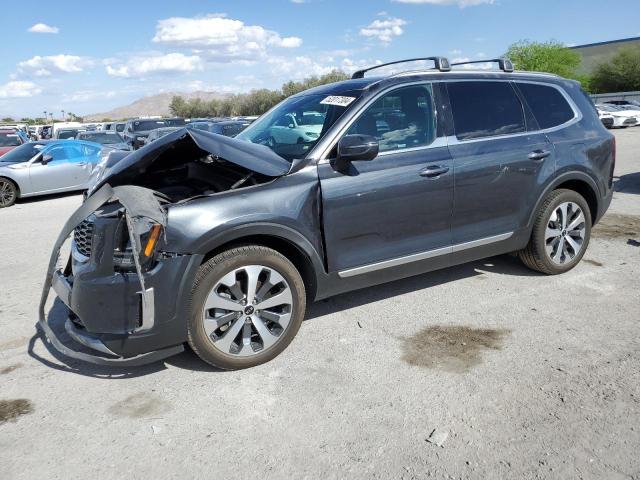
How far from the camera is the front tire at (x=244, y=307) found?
3318 millimetres

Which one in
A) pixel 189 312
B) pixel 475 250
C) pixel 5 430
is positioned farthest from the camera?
pixel 475 250

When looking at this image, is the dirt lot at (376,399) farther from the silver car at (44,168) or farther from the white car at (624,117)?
the white car at (624,117)

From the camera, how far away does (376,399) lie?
10.4 ft

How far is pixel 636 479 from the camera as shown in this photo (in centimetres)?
242

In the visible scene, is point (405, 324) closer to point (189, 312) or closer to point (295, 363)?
point (295, 363)

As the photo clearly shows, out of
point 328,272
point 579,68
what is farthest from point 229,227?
point 579,68

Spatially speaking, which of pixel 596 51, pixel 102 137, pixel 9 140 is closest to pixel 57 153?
pixel 102 137

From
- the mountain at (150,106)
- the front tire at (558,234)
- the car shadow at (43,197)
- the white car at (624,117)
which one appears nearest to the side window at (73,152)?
the car shadow at (43,197)

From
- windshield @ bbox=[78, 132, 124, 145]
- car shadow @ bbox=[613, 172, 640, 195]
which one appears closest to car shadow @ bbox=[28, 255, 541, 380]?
car shadow @ bbox=[613, 172, 640, 195]

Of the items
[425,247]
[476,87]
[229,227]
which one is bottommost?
A: [425,247]

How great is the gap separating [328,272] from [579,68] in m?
87.7

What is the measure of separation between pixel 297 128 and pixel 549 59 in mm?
77386

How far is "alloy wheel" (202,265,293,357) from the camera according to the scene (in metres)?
3.38

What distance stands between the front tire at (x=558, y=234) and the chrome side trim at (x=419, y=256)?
16.4 inches
